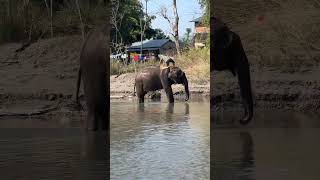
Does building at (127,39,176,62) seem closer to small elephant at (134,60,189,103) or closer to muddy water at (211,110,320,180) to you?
small elephant at (134,60,189,103)

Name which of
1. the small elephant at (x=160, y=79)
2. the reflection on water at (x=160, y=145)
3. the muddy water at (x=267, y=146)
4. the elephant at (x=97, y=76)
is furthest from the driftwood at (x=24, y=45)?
the small elephant at (x=160, y=79)

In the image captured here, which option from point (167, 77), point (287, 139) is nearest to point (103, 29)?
point (287, 139)

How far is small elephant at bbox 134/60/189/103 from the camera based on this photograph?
1520cm

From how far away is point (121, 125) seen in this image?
33.1 ft

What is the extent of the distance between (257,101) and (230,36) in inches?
51.4

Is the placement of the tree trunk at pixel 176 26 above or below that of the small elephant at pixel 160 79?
above

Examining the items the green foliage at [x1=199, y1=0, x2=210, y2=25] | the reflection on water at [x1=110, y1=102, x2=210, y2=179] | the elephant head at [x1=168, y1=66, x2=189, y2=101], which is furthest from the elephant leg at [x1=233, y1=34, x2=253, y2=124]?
the green foliage at [x1=199, y1=0, x2=210, y2=25]

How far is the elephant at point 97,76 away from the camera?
836 cm

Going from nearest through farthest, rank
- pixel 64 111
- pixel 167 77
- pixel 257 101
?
pixel 64 111
pixel 257 101
pixel 167 77

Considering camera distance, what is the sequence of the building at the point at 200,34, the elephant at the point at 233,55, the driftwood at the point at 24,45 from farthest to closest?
the building at the point at 200,34 < the driftwood at the point at 24,45 < the elephant at the point at 233,55

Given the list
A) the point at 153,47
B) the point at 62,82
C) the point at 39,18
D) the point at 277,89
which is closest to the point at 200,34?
the point at 153,47

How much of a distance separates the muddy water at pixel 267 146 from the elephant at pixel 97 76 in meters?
1.62

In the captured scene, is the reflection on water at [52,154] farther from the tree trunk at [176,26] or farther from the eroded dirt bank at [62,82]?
the tree trunk at [176,26]

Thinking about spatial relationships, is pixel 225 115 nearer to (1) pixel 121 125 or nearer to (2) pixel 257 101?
(2) pixel 257 101
